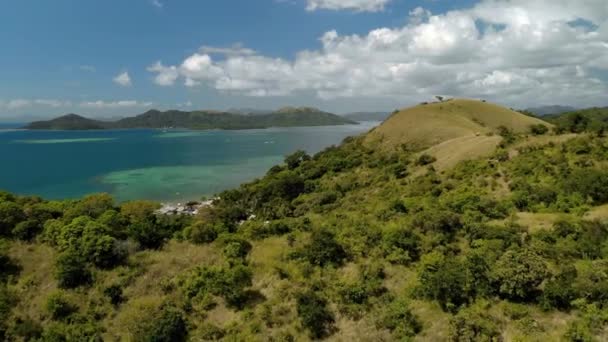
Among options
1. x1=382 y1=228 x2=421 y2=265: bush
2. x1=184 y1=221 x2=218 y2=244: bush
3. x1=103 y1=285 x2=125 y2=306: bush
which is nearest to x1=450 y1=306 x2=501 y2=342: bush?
x1=382 y1=228 x2=421 y2=265: bush

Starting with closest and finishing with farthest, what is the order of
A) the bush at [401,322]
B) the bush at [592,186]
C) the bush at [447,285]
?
the bush at [401,322] → the bush at [447,285] → the bush at [592,186]

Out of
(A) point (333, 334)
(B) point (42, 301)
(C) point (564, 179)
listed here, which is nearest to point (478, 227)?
(A) point (333, 334)

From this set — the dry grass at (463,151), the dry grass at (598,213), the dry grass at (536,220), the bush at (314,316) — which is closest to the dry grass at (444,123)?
the dry grass at (463,151)

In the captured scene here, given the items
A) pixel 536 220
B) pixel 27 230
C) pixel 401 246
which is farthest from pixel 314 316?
pixel 27 230

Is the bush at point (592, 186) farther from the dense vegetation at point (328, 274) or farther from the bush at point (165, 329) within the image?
the bush at point (165, 329)

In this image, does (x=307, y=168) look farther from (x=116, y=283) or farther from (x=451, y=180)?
(x=116, y=283)
